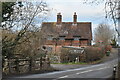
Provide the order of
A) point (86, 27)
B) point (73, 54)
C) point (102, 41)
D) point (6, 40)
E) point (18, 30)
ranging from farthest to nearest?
Result: 1. point (102, 41)
2. point (73, 54)
3. point (86, 27)
4. point (18, 30)
5. point (6, 40)

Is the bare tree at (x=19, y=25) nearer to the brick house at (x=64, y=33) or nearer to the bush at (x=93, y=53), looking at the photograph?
the brick house at (x=64, y=33)

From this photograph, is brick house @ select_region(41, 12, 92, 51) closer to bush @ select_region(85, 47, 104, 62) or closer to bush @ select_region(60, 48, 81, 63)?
bush @ select_region(85, 47, 104, 62)

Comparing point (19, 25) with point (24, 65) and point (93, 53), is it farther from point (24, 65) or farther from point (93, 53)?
point (93, 53)

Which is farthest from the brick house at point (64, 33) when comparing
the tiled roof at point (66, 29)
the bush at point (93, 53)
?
the bush at point (93, 53)

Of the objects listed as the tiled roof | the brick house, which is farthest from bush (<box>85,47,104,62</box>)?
the tiled roof

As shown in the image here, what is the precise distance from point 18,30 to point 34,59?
3.08m

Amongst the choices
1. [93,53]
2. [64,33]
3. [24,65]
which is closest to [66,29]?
[64,33]

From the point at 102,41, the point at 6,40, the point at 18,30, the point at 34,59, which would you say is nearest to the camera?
the point at 6,40

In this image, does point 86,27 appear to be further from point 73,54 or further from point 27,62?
point 27,62

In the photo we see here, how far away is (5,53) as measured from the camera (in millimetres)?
12102

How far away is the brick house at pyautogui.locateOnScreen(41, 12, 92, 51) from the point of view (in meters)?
15.7

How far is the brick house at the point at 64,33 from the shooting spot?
1566cm

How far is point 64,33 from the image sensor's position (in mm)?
18125

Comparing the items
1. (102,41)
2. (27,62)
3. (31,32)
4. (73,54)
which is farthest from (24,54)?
(102,41)
